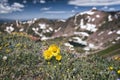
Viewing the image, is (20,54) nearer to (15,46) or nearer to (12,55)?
(12,55)

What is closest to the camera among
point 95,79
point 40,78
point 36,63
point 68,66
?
point 95,79

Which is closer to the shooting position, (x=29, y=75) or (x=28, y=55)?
(x=29, y=75)

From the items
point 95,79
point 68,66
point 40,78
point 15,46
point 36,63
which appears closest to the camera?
point 95,79

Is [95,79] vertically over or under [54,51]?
under

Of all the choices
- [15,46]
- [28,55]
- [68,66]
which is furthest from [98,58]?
[15,46]

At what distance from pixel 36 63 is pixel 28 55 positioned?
2.48ft

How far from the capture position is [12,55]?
1204cm

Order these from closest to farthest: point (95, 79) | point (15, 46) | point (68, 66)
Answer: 1. point (95, 79)
2. point (68, 66)
3. point (15, 46)

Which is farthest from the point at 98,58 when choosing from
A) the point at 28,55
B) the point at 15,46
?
the point at 15,46

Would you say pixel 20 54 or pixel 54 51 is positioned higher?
pixel 54 51

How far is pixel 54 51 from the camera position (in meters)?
9.19

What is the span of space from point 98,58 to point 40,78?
128 inches

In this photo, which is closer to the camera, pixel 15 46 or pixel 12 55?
pixel 12 55

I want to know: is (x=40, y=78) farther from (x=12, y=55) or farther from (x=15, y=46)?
(x=15, y=46)
